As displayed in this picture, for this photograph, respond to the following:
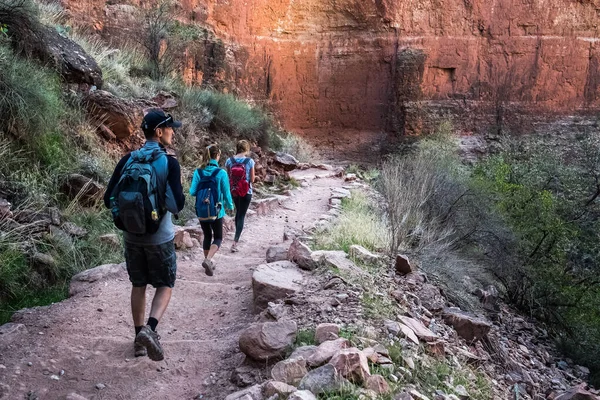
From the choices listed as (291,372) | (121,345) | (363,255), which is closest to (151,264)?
(121,345)

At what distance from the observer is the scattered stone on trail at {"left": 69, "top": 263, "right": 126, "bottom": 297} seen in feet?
16.3

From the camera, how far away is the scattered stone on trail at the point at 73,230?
19.3 ft

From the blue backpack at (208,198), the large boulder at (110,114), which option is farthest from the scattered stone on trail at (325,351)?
the large boulder at (110,114)

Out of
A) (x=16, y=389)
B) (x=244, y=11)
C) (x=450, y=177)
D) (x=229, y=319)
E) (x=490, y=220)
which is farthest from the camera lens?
(x=244, y=11)

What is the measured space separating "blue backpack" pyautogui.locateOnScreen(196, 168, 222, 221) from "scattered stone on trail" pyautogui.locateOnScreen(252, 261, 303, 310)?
1222 millimetres

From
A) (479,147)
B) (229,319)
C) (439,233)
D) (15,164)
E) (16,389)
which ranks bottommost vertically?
(479,147)

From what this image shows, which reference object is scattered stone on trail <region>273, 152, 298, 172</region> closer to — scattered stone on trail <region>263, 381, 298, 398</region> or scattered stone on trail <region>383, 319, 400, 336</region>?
scattered stone on trail <region>383, 319, 400, 336</region>

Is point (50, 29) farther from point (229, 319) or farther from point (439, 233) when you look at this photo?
point (439, 233)

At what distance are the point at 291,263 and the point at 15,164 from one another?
12.5 feet

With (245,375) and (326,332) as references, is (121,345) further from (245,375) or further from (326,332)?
(326,332)

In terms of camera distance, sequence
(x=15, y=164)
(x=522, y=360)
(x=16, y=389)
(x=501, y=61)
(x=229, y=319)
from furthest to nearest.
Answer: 1. (x=501, y=61)
2. (x=15, y=164)
3. (x=522, y=360)
4. (x=229, y=319)
5. (x=16, y=389)

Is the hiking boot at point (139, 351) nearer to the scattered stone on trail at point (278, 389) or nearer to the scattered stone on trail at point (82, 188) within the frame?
the scattered stone on trail at point (278, 389)

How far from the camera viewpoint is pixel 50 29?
8.53 m

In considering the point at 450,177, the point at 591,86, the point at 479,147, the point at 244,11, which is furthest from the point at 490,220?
the point at 591,86
